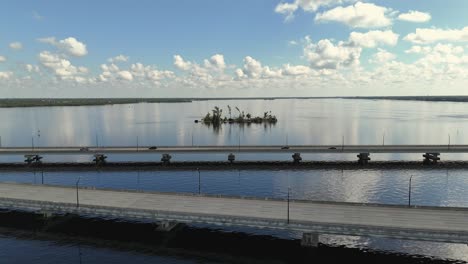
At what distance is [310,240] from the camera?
36188 millimetres

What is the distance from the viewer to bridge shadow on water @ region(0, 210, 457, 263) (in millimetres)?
35125

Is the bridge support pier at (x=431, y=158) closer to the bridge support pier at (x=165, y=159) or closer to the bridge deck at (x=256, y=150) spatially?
the bridge deck at (x=256, y=150)

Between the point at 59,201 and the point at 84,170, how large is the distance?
38.4 m

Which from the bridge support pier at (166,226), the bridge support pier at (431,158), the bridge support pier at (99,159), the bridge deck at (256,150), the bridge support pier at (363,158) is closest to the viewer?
the bridge support pier at (166,226)

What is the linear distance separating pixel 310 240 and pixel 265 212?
17.2 feet

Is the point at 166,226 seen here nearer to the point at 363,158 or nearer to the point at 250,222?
the point at 250,222

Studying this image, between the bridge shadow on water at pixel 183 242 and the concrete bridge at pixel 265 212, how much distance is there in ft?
7.04

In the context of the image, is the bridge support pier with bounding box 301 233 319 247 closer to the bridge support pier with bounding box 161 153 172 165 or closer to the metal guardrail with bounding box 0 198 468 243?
the metal guardrail with bounding box 0 198 468 243

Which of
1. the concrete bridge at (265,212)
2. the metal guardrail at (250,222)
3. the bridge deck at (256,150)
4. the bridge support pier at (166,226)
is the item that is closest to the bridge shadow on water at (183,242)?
the bridge support pier at (166,226)

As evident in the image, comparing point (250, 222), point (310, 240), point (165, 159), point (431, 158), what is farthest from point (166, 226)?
point (431, 158)

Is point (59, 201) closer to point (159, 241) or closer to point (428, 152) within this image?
point (159, 241)

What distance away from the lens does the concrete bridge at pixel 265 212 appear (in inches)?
1321

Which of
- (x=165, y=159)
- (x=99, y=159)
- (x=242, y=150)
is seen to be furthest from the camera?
(x=242, y=150)

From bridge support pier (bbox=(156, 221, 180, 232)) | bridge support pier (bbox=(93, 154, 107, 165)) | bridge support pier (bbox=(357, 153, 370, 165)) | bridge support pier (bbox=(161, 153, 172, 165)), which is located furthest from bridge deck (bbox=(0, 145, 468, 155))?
bridge support pier (bbox=(156, 221, 180, 232))
